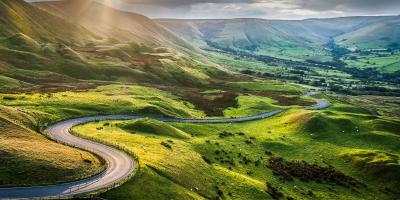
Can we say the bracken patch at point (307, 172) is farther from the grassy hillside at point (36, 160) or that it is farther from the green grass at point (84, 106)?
the green grass at point (84, 106)

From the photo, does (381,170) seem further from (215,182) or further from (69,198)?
(69,198)

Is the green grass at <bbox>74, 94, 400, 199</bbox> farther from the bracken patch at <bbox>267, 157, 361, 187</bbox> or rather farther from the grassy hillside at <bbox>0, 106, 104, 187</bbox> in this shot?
the grassy hillside at <bbox>0, 106, 104, 187</bbox>

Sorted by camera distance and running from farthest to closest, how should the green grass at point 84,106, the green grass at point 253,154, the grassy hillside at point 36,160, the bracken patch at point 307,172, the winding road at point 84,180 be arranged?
the green grass at point 84,106, the bracken patch at point 307,172, the green grass at point 253,154, the grassy hillside at point 36,160, the winding road at point 84,180

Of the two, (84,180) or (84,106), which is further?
(84,106)

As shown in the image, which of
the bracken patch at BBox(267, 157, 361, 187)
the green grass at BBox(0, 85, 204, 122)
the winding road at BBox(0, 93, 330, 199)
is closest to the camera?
the winding road at BBox(0, 93, 330, 199)

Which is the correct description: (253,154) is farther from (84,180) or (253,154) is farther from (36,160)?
(36,160)

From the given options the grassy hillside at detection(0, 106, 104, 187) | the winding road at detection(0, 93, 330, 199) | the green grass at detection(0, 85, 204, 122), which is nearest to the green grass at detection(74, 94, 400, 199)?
the winding road at detection(0, 93, 330, 199)

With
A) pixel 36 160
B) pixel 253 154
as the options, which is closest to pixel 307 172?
pixel 253 154

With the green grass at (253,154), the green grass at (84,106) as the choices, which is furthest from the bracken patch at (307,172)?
the green grass at (84,106)

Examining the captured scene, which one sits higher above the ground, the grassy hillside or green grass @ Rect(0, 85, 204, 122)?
Answer: the grassy hillside
